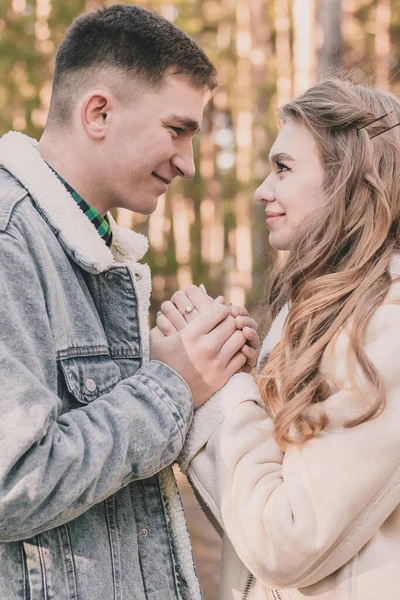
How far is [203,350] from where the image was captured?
1838mm

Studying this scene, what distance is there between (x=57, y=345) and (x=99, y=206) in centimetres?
54

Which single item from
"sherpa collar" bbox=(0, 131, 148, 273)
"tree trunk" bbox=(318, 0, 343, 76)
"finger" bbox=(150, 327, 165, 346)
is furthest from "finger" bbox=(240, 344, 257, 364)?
"tree trunk" bbox=(318, 0, 343, 76)

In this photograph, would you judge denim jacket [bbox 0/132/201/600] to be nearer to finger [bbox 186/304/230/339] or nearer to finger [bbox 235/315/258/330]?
finger [bbox 186/304/230/339]

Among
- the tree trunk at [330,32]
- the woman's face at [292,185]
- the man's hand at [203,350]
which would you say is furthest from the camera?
the tree trunk at [330,32]

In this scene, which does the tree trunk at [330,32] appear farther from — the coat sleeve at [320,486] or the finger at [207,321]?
the coat sleeve at [320,486]

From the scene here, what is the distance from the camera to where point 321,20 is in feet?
18.6

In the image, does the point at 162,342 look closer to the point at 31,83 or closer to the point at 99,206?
the point at 99,206

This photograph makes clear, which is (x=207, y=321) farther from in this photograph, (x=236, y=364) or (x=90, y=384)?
(x=90, y=384)

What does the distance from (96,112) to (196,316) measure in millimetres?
619

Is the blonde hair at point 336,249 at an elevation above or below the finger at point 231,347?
above

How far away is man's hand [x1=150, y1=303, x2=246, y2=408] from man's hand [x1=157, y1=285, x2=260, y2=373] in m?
0.02

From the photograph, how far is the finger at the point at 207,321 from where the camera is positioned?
186 centimetres

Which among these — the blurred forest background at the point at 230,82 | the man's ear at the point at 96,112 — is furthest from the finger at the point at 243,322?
the blurred forest background at the point at 230,82

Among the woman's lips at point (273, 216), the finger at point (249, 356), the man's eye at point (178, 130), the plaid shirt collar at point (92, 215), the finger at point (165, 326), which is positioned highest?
the man's eye at point (178, 130)
